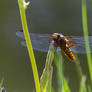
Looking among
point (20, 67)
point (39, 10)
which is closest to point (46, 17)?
point (39, 10)

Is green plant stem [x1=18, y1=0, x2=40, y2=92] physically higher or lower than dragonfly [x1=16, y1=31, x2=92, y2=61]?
higher

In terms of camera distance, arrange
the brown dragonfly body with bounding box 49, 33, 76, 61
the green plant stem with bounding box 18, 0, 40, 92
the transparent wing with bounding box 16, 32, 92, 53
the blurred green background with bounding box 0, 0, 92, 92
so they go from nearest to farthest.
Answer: the green plant stem with bounding box 18, 0, 40, 92, the brown dragonfly body with bounding box 49, 33, 76, 61, the transparent wing with bounding box 16, 32, 92, 53, the blurred green background with bounding box 0, 0, 92, 92

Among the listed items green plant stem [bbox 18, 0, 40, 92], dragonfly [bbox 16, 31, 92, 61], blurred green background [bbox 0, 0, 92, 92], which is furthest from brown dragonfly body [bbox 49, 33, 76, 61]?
blurred green background [bbox 0, 0, 92, 92]

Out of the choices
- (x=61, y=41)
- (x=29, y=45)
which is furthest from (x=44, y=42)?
(x=29, y=45)

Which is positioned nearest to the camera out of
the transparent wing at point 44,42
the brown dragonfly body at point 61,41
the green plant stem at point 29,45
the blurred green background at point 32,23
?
→ the green plant stem at point 29,45

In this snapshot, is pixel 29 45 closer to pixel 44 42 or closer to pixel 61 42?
pixel 61 42

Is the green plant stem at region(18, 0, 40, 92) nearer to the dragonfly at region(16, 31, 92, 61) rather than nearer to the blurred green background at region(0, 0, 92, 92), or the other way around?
the dragonfly at region(16, 31, 92, 61)

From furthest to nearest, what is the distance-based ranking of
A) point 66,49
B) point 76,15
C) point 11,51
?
point 76,15, point 11,51, point 66,49

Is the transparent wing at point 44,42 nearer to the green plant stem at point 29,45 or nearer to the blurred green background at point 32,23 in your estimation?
the green plant stem at point 29,45

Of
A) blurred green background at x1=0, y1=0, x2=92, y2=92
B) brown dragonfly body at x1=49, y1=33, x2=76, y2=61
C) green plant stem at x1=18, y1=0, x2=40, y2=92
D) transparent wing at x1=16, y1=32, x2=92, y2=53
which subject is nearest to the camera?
green plant stem at x1=18, y1=0, x2=40, y2=92

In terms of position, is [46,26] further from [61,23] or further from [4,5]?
[4,5]

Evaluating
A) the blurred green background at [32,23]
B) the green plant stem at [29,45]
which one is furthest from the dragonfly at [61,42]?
the blurred green background at [32,23]
